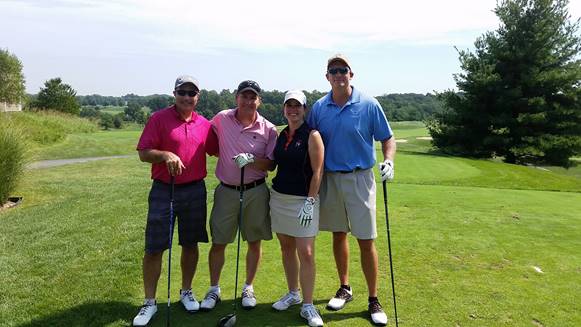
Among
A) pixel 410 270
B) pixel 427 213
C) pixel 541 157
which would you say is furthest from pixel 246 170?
pixel 541 157

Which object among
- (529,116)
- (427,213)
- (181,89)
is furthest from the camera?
(529,116)

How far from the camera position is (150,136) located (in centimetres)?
380

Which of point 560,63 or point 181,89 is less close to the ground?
point 560,63

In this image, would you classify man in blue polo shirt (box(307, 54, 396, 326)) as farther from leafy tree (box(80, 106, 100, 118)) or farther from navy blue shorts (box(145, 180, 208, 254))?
leafy tree (box(80, 106, 100, 118))

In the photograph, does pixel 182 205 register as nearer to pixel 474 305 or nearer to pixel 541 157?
pixel 474 305

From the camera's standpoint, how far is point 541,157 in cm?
2634

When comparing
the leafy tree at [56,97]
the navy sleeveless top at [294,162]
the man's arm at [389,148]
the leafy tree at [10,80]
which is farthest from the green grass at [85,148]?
the leafy tree at [56,97]

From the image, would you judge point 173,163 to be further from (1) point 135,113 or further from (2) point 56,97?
(1) point 135,113

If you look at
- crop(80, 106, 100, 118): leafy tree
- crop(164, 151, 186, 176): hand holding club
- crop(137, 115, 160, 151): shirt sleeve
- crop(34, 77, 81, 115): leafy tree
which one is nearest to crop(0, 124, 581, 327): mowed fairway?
crop(164, 151, 186, 176): hand holding club

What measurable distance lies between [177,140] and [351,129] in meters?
1.52

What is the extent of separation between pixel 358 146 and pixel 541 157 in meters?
26.6

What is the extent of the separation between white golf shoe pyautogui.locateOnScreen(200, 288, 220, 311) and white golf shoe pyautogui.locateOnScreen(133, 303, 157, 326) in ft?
1.37

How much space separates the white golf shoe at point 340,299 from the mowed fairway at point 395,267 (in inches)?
3.0

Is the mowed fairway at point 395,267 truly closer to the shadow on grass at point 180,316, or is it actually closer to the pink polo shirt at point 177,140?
the shadow on grass at point 180,316
